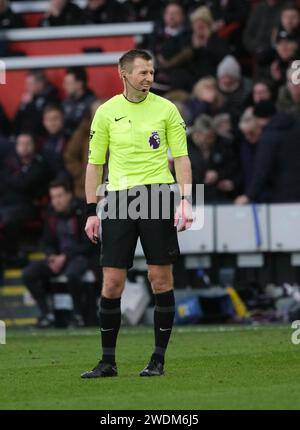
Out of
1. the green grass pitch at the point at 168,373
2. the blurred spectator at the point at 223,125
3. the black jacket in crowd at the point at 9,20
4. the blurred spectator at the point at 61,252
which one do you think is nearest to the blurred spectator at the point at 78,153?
the blurred spectator at the point at 61,252

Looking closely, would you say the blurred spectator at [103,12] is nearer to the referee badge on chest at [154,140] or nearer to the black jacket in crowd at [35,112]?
the black jacket in crowd at [35,112]

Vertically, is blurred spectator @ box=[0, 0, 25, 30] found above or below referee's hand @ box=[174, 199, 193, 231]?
above

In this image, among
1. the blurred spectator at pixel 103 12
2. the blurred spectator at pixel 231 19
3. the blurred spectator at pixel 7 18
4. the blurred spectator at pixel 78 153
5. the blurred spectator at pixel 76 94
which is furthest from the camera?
the blurred spectator at pixel 7 18

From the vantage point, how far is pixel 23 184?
1870 cm

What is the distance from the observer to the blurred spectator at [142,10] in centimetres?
2100

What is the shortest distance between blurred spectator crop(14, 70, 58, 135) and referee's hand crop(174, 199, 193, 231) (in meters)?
10.5

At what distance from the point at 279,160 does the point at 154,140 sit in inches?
282

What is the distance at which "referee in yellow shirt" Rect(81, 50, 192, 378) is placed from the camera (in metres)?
9.65

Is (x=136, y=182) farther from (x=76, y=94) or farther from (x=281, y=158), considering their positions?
(x=76, y=94)

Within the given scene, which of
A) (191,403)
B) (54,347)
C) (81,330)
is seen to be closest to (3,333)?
(81,330)

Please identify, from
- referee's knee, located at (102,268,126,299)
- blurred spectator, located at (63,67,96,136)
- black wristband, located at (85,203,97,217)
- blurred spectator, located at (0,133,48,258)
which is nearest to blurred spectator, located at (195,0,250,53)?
blurred spectator, located at (63,67,96,136)

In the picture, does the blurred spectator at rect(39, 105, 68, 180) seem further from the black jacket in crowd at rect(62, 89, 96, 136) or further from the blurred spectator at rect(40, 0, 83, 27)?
the blurred spectator at rect(40, 0, 83, 27)

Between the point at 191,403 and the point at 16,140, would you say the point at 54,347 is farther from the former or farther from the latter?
the point at 16,140

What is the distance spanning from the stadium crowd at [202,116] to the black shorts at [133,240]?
705cm
